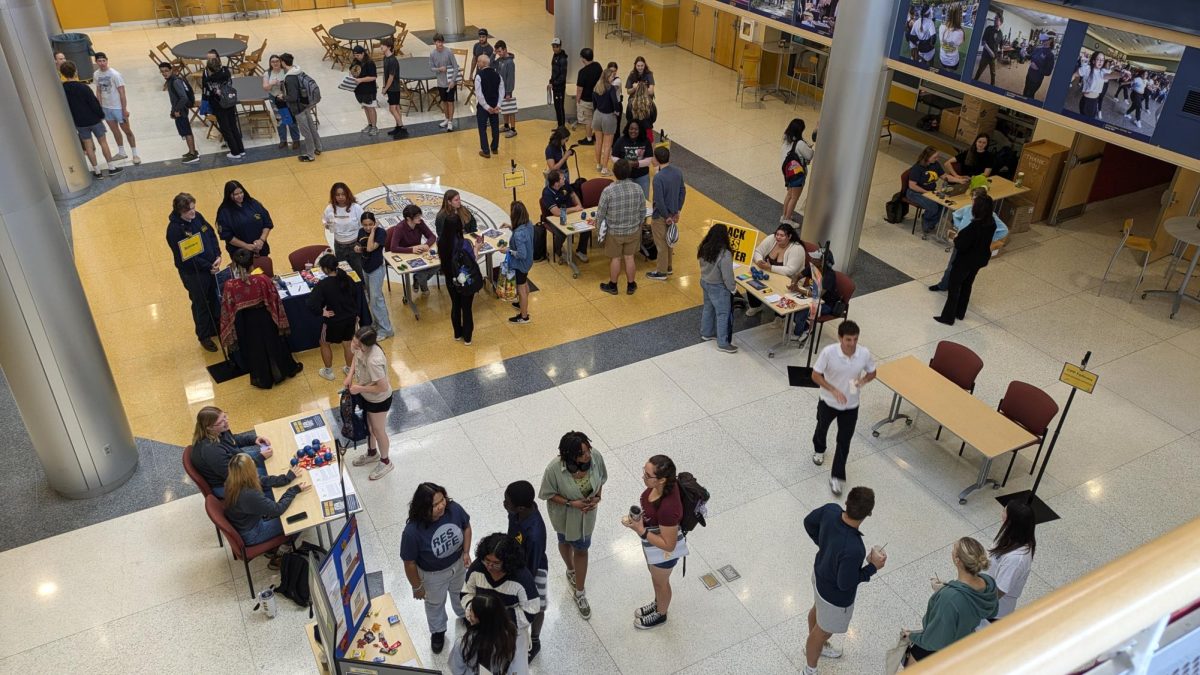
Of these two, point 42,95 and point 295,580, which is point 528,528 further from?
point 42,95

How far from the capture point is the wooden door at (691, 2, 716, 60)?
18.4 metres

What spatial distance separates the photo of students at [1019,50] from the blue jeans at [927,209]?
9.71ft

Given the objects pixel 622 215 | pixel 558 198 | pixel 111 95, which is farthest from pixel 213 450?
pixel 111 95

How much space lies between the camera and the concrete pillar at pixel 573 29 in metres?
14.8

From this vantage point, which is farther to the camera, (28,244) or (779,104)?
(779,104)

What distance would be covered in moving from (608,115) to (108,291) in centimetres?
735

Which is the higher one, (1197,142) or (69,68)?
(1197,142)

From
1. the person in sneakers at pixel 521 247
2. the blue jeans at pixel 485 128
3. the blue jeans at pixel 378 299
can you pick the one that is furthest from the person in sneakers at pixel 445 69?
the blue jeans at pixel 378 299

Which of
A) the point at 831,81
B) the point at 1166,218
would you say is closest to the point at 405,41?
the point at 831,81

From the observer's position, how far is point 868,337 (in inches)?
366

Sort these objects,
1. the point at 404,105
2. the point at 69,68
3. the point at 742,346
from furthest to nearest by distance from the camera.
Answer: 1. the point at 404,105
2. the point at 69,68
3. the point at 742,346

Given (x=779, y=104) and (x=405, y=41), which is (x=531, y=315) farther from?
(x=405, y=41)

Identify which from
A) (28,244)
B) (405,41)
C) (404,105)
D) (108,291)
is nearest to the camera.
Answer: (28,244)

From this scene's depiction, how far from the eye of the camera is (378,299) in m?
8.97
